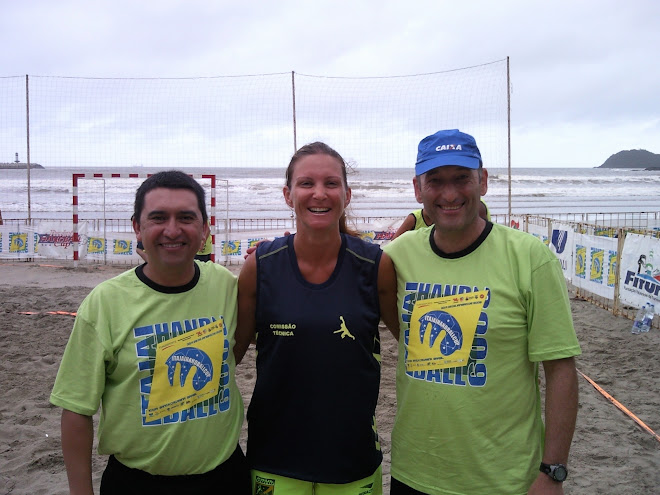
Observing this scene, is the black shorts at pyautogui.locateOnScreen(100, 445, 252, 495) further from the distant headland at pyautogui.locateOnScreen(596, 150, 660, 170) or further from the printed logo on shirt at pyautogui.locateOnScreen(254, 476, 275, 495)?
the distant headland at pyautogui.locateOnScreen(596, 150, 660, 170)

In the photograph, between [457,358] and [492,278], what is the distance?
293 millimetres

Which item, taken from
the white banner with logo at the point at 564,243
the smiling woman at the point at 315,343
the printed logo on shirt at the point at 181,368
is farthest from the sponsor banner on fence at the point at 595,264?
the printed logo on shirt at the point at 181,368

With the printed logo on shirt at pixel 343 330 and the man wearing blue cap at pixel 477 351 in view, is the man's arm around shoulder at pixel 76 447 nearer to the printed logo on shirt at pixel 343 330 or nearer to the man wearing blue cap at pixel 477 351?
the printed logo on shirt at pixel 343 330

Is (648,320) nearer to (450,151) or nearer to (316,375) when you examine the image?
(450,151)

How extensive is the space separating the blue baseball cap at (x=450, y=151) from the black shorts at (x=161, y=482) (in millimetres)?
1270

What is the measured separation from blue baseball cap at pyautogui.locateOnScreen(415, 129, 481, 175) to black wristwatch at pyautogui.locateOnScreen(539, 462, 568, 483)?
1011mm

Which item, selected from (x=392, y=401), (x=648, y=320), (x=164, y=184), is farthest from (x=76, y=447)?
(x=648, y=320)

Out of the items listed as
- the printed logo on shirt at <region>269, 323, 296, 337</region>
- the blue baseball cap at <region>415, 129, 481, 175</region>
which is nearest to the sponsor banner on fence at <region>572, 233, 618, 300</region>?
the blue baseball cap at <region>415, 129, 481, 175</region>

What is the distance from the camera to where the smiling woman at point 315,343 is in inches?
72.5

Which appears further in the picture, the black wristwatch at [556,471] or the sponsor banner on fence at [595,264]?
the sponsor banner on fence at [595,264]

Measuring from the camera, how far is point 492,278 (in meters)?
1.81

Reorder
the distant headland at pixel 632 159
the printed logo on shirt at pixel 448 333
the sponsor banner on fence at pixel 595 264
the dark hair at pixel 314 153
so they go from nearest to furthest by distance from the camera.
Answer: the printed logo on shirt at pixel 448 333, the dark hair at pixel 314 153, the sponsor banner on fence at pixel 595 264, the distant headland at pixel 632 159

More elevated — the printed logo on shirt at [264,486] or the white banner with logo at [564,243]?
the white banner with logo at [564,243]

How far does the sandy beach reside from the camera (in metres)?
3.48
